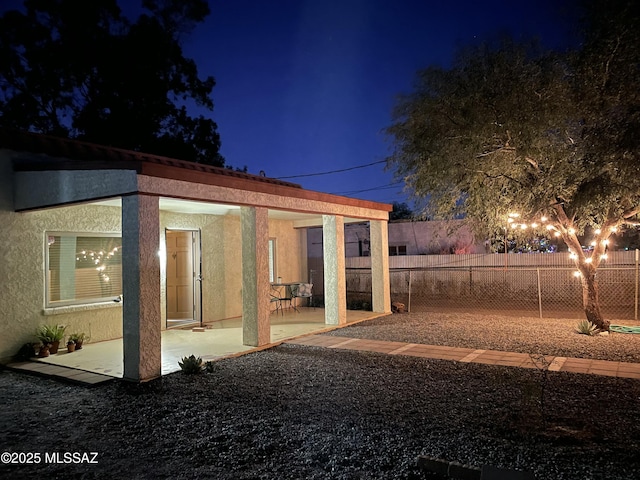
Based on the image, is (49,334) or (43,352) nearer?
(43,352)

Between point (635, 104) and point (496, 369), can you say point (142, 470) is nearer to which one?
point (496, 369)

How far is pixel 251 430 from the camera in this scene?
16.0 ft

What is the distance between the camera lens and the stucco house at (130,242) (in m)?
6.79

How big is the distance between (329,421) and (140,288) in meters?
3.26

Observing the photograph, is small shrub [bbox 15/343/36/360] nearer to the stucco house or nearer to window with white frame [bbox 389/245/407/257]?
Result: the stucco house

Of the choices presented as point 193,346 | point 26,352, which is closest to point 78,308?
point 26,352


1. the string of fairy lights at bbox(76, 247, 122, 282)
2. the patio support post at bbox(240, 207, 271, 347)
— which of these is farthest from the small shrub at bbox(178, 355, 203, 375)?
the string of fairy lights at bbox(76, 247, 122, 282)

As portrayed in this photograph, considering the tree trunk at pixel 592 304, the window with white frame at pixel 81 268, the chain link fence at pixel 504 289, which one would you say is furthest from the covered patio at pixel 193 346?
the tree trunk at pixel 592 304

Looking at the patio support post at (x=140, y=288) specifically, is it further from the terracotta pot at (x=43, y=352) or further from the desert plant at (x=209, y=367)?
the terracotta pot at (x=43, y=352)

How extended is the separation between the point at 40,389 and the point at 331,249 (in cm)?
669

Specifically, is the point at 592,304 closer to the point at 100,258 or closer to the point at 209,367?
the point at 209,367

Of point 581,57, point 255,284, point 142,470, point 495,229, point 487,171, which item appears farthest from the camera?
point 495,229

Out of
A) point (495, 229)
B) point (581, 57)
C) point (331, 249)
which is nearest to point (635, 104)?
point (581, 57)

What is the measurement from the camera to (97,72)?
2041 centimetres
